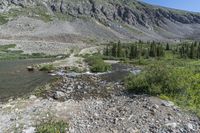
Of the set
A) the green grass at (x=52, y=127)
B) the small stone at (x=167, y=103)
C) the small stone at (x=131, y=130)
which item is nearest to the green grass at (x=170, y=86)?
the small stone at (x=167, y=103)

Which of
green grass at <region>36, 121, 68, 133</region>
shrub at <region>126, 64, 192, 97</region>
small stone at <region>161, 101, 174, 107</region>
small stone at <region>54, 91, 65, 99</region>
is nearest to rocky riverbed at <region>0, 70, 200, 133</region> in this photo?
small stone at <region>161, 101, 174, 107</region>

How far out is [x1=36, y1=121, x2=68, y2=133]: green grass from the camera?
16344 millimetres

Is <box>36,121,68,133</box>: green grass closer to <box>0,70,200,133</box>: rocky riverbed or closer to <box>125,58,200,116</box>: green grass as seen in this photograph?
<box>0,70,200,133</box>: rocky riverbed

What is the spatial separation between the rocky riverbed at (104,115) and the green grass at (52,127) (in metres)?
0.41

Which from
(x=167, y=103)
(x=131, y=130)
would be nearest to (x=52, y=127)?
(x=131, y=130)

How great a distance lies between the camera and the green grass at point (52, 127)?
16.3 m

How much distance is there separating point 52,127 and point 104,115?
3956 millimetres

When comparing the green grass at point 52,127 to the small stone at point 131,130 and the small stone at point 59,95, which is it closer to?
the small stone at point 131,130

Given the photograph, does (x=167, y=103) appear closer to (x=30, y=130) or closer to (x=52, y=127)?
(x=52, y=127)

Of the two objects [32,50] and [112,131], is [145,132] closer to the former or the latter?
[112,131]

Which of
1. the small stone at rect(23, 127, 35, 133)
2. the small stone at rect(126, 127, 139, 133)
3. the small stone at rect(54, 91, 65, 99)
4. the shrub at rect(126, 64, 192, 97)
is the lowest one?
the small stone at rect(54, 91, 65, 99)

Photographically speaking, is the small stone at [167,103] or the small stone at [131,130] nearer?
the small stone at [131,130]

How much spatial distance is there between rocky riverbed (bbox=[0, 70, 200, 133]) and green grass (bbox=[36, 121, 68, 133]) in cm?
41

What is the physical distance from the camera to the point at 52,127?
16781 mm
